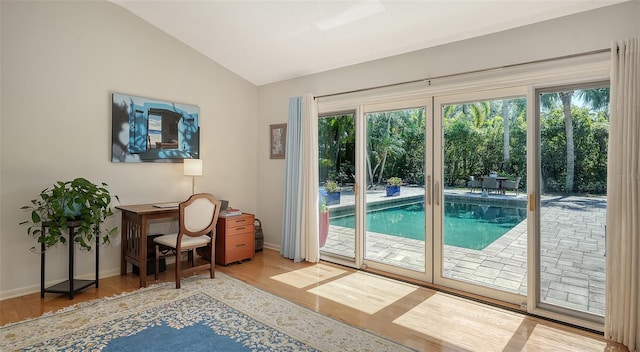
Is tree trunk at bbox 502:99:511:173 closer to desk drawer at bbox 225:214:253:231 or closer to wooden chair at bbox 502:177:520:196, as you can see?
wooden chair at bbox 502:177:520:196

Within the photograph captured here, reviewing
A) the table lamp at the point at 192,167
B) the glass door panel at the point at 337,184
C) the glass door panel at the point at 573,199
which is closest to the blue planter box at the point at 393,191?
the glass door panel at the point at 337,184

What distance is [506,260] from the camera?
3152mm

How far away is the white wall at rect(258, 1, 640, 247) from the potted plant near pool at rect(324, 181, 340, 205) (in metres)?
0.76

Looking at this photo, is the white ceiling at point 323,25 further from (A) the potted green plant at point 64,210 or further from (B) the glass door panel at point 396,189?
(A) the potted green plant at point 64,210

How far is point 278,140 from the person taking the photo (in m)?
4.96

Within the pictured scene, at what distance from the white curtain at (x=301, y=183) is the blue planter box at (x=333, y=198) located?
0.77 feet

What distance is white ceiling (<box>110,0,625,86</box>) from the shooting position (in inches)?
113

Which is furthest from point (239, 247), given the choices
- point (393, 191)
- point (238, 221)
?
point (393, 191)

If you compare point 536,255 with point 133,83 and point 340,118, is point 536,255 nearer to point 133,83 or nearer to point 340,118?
point 340,118

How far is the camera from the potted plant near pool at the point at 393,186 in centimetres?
386

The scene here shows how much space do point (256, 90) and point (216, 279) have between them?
2.90 meters

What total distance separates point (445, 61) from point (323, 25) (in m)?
1.28

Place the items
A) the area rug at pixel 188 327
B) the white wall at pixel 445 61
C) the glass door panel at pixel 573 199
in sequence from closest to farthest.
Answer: the area rug at pixel 188 327, the white wall at pixel 445 61, the glass door panel at pixel 573 199

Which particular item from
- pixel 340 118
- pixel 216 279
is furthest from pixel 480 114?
pixel 216 279
